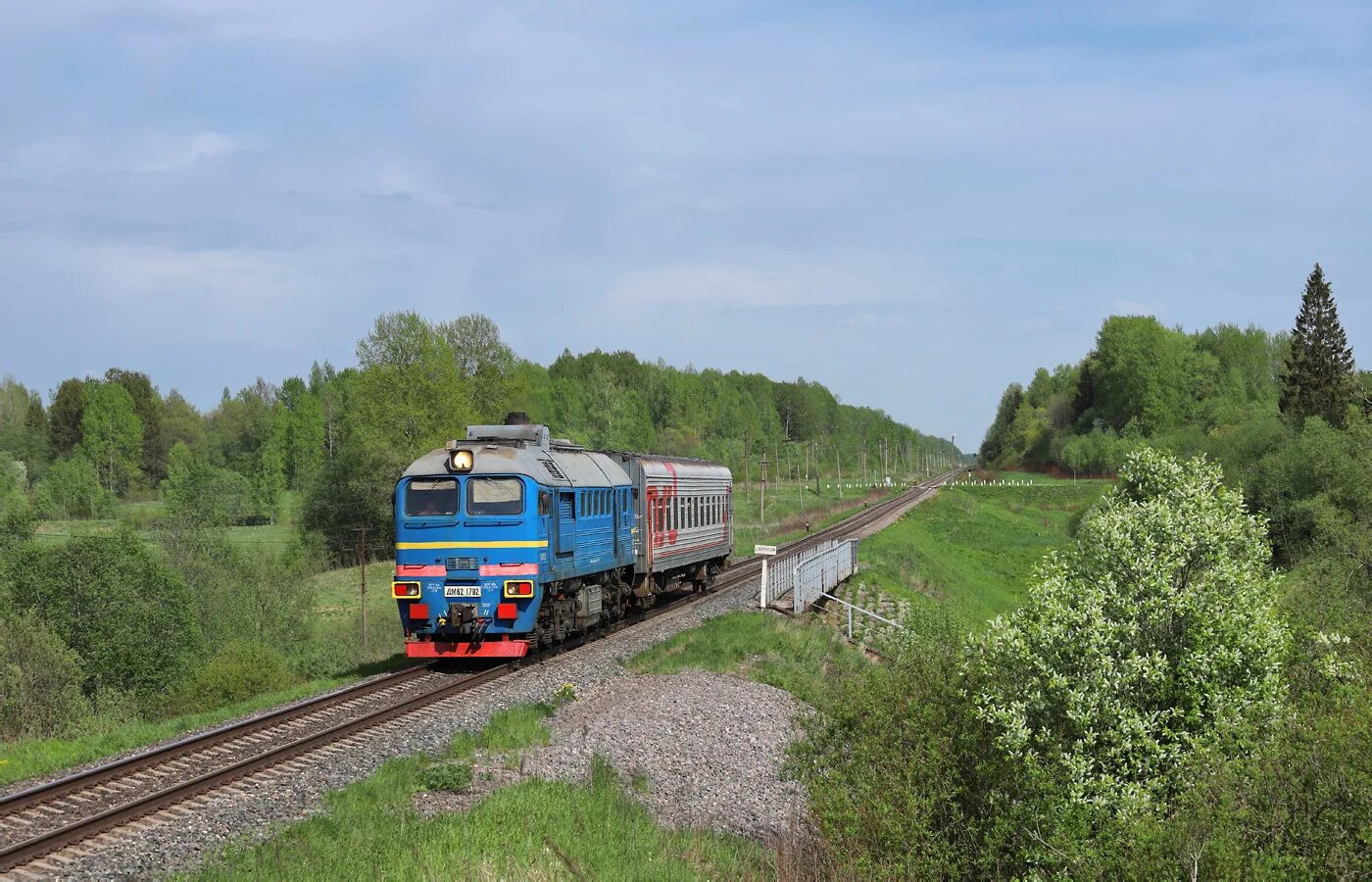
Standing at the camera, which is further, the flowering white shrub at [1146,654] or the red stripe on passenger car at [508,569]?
the red stripe on passenger car at [508,569]

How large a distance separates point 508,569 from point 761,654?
6631mm

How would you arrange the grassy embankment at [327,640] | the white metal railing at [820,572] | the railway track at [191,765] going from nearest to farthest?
the railway track at [191,765]
the grassy embankment at [327,640]
the white metal railing at [820,572]

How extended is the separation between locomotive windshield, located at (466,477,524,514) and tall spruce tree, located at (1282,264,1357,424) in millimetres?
64327

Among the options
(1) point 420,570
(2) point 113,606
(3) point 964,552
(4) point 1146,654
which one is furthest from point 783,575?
(3) point 964,552

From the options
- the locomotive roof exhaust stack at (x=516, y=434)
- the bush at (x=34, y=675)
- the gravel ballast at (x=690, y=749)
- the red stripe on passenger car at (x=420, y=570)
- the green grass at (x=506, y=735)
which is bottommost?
the bush at (x=34, y=675)

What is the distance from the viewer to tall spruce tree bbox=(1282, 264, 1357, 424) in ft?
229

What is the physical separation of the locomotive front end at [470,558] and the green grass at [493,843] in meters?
5.98

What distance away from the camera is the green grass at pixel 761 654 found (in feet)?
65.9

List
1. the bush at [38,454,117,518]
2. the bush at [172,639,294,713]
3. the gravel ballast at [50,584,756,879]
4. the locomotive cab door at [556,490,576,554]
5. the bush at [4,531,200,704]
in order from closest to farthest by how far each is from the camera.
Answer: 1. the gravel ballast at [50,584,756,879]
2. the locomotive cab door at [556,490,576,554]
3. the bush at [172,639,294,713]
4. the bush at [4,531,200,704]
5. the bush at [38,454,117,518]

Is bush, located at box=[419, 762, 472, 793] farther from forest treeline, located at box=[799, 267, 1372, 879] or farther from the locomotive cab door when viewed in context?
the locomotive cab door

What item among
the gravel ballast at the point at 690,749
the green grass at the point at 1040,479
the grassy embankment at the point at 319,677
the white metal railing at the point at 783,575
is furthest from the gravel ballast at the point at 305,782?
the green grass at the point at 1040,479

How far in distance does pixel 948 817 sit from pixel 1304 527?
129 ft

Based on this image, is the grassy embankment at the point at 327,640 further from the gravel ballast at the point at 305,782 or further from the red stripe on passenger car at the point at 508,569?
the red stripe on passenger car at the point at 508,569

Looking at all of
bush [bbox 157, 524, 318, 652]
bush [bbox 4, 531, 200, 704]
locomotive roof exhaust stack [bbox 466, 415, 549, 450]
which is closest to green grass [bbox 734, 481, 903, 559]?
bush [bbox 157, 524, 318, 652]
